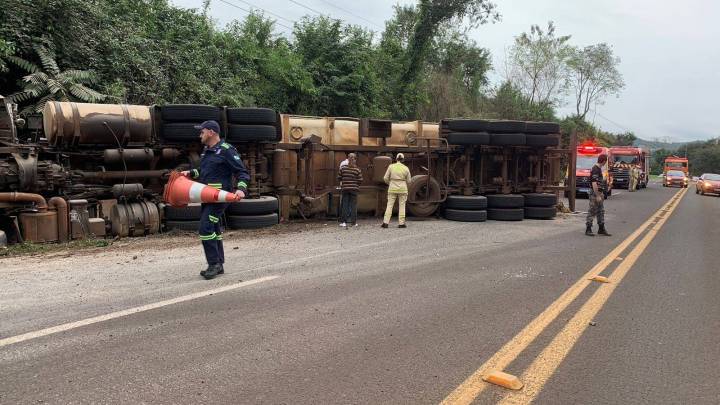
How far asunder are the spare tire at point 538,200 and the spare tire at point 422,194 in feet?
8.88

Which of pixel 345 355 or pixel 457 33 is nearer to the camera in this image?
pixel 345 355

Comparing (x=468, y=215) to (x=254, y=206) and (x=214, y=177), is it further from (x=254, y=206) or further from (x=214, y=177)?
(x=214, y=177)

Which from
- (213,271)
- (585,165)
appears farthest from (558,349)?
(585,165)

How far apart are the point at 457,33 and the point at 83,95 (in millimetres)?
30967

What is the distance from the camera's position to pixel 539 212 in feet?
47.3

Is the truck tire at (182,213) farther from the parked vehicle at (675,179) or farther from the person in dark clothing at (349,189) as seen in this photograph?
the parked vehicle at (675,179)

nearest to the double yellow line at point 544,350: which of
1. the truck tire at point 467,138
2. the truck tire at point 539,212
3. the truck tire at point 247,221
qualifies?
the truck tire at point 247,221

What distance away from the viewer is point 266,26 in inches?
1017

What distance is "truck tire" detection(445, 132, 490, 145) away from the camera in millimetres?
13500

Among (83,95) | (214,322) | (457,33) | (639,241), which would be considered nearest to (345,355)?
Answer: (214,322)

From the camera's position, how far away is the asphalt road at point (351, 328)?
352 cm

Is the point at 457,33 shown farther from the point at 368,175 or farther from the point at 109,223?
the point at 109,223

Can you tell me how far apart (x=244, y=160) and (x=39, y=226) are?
3916mm

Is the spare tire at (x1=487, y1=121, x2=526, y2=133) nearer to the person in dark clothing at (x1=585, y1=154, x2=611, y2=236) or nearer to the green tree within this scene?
the person in dark clothing at (x1=585, y1=154, x2=611, y2=236)
